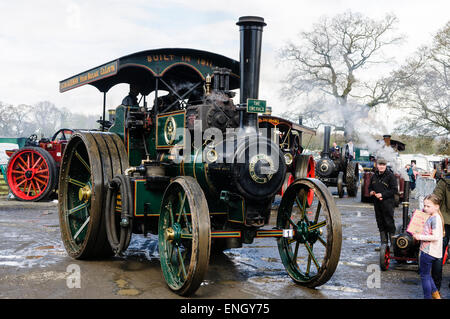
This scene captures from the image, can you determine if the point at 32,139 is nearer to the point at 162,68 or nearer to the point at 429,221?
the point at 162,68

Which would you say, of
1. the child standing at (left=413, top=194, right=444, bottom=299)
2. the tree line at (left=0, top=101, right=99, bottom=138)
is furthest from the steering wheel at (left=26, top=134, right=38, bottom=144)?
the tree line at (left=0, top=101, right=99, bottom=138)

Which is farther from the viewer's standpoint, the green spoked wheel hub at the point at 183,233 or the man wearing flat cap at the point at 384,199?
the man wearing flat cap at the point at 384,199

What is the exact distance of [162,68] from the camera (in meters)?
5.39

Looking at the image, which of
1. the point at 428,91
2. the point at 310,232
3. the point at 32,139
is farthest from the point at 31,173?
the point at 428,91

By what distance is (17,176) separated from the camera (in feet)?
39.7

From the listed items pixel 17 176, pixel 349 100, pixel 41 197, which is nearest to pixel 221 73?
pixel 41 197

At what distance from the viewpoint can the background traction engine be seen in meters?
14.5

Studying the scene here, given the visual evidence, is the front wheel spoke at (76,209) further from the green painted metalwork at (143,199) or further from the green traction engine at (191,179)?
the green painted metalwork at (143,199)

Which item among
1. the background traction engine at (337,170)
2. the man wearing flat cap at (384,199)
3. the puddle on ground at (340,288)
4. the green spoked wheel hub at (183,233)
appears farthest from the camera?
the background traction engine at (337,170)

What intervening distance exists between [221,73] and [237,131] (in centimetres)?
78

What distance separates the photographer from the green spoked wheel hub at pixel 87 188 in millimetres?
5203

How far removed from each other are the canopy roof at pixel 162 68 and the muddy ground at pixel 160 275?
203cm

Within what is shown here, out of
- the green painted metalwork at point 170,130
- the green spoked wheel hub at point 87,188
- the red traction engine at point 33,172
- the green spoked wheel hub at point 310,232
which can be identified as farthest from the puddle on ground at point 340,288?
the red traction engine at point 33,172
